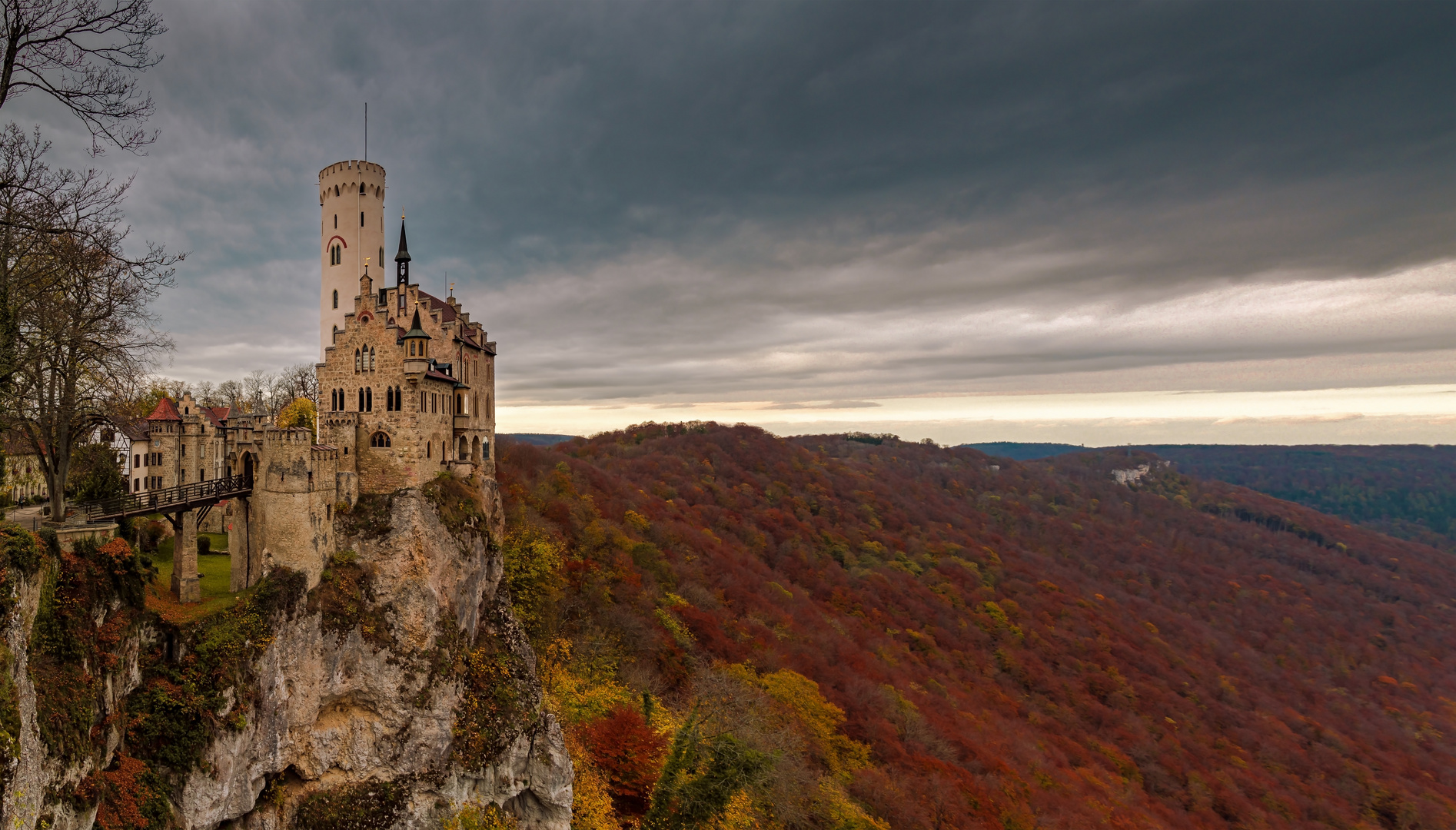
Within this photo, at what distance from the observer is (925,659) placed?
83.9 meters

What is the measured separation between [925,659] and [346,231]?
79.8m

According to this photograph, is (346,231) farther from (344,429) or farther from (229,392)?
(229,392)

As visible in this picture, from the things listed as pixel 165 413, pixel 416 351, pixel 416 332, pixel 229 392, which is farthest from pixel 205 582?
pixel 229 392

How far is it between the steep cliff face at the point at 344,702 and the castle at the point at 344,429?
5.66 feet

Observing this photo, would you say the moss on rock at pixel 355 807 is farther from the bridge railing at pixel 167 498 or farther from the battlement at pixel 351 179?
the battlement at pixel 351 179

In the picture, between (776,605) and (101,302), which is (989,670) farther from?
(101,302)

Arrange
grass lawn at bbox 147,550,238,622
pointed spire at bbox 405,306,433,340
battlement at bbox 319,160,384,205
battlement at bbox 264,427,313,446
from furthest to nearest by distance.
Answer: battlement at bbox 319,160,384,205
pointed spire at bbox 405,306,433,340
battlement at bbox 264,427,313,446
grass lawn at bbox 147,550,238,622

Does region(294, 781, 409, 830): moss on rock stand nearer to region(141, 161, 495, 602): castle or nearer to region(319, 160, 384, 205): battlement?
region(141, 161, 495, 602): castle

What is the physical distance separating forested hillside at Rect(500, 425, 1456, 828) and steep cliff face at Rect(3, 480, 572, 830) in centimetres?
716

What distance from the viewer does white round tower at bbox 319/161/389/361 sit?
35.2 m

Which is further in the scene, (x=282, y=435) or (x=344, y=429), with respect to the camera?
(x=344, y=429)

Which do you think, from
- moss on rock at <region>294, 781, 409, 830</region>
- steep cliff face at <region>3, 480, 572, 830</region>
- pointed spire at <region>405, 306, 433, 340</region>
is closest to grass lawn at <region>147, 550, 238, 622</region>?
steep cliff face at <region>3, 480, 572, 830</region>

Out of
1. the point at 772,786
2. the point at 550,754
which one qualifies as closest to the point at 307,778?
the point at 550,754

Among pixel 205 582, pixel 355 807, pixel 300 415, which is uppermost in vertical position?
pixel 300 415
